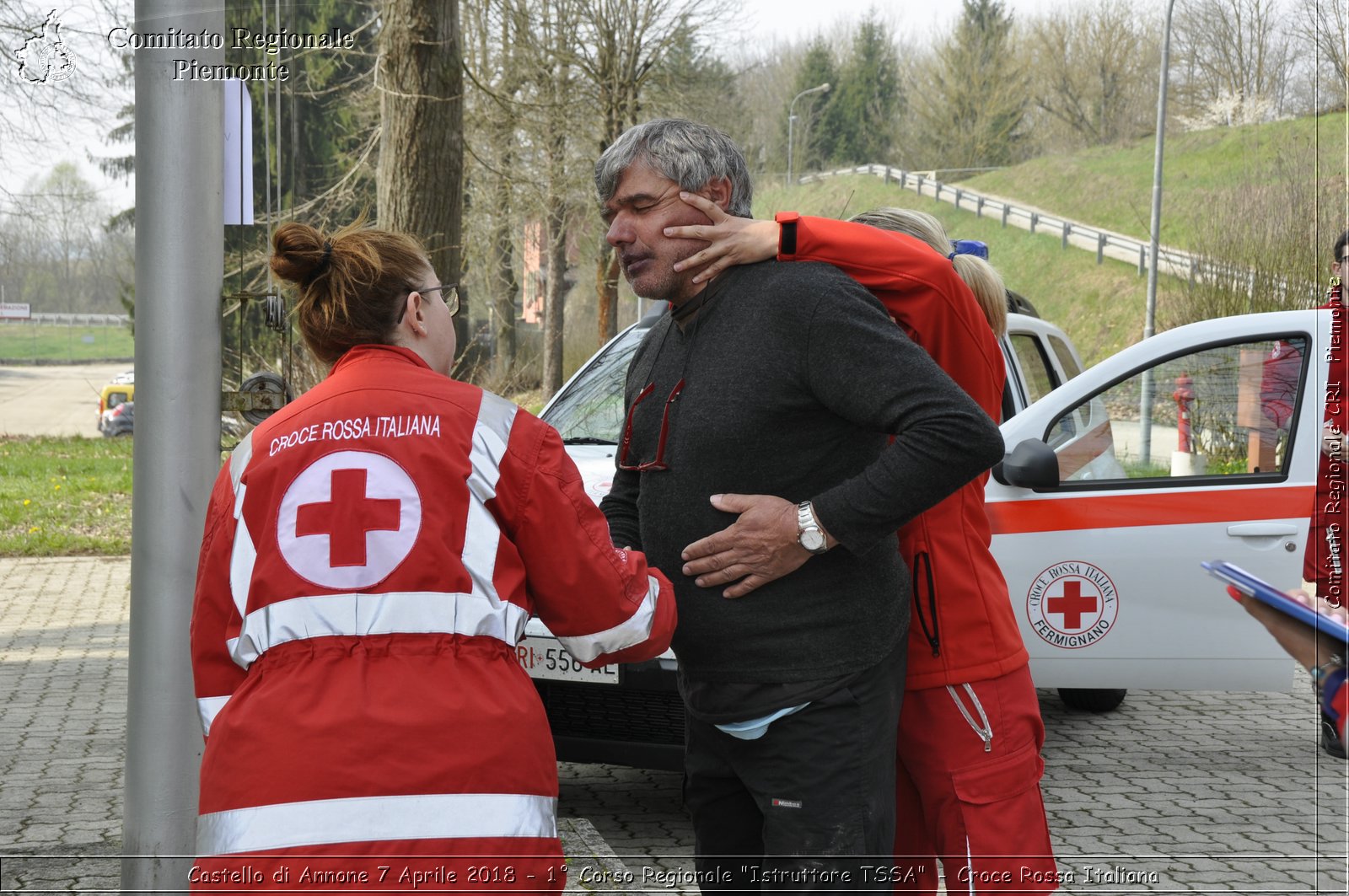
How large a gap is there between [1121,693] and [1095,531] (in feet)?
7.56

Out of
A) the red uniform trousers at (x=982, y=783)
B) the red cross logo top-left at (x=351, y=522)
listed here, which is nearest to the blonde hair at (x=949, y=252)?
the red uniform trousers at (x=982, y=783)

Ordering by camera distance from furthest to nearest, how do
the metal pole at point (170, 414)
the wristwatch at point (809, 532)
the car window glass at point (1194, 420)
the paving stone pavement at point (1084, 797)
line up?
the car window glass at point (1194, 420) → the paving stone pavement at point (1084, 797) → the metal pole at point (170, 414) → the wristwatch at point (809, 532)

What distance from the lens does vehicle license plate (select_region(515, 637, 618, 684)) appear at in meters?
4.27

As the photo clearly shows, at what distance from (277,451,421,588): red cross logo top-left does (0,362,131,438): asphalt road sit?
12994mm

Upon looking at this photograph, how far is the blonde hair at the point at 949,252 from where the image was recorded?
9.41ft

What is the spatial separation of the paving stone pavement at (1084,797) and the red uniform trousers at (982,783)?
0.51 meters

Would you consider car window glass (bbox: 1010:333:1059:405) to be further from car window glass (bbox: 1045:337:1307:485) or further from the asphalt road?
the asphalt road

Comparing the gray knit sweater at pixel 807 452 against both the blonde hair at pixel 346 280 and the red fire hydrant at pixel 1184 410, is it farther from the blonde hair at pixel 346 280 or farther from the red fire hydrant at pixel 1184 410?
the red fire hydrant at pixel 1184 410

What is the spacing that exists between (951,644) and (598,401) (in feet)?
10.8

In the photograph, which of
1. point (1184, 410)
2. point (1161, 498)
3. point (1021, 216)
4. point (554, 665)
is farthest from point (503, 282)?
point (554, 665)

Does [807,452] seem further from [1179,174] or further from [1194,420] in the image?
[1179,174]

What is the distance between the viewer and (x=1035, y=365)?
6.38 m

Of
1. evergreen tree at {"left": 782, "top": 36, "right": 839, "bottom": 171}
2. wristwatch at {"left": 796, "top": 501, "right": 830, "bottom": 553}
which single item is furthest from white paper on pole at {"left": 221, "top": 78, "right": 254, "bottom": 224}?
evergreen tree at {"left": 782, "top": 36, "right": 839, "bottom": 171}

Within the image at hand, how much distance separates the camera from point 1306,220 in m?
6.59
